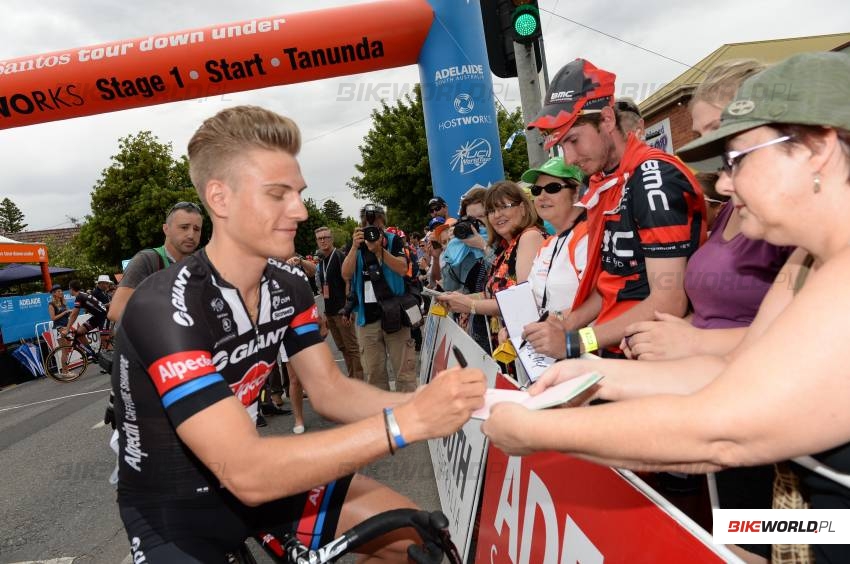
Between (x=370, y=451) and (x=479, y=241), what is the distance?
3.86 metres

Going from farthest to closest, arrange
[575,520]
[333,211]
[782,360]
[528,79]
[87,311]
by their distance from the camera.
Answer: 1. [333,211]
2. [87,311]
3. [528,79]
4. [575,520]
5. [782,360]

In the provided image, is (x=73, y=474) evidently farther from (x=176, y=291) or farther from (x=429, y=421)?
(x=429, y=421)

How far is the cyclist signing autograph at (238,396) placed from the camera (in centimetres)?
151

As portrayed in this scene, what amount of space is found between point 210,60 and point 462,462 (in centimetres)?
727

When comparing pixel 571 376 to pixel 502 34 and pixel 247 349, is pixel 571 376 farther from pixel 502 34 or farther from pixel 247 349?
pixel 502 34

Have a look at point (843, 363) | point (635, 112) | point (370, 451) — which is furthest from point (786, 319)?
point (635, 112)

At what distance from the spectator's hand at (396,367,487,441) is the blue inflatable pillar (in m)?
7.14

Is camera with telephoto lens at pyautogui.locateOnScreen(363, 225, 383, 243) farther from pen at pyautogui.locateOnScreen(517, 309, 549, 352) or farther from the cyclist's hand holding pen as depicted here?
the cyclist's hand holding pen

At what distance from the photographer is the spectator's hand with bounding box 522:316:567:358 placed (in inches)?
105

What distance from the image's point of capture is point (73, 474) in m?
5.65

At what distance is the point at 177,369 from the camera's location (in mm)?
1564

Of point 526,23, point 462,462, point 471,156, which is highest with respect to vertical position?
point 526,23

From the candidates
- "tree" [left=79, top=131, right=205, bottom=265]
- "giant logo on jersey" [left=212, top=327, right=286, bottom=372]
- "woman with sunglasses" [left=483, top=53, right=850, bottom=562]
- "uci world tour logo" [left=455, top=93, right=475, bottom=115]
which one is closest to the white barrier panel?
"giant logo on jersey" [left=212, top=327, right=286, bottom=372]

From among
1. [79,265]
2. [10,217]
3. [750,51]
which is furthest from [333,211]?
[750,51]
